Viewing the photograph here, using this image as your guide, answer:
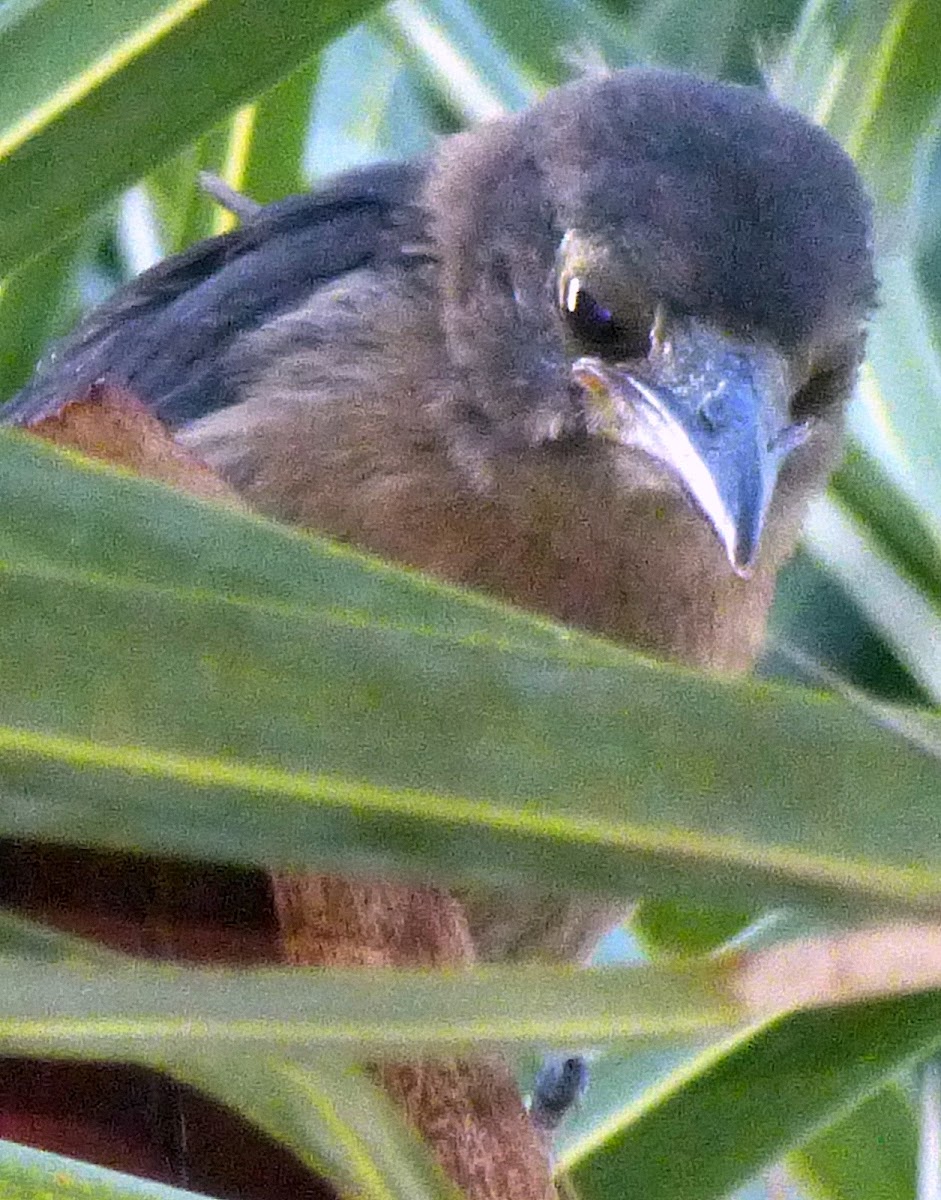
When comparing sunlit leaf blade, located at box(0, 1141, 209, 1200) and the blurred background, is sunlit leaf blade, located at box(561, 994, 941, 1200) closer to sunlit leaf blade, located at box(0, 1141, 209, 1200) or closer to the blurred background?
the blurred background

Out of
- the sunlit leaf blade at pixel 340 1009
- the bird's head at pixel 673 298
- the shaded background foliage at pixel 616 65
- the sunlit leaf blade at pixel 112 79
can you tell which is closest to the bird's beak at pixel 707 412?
the bird's head at pixel 673 298

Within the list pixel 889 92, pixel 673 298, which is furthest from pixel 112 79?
pixel 889 92

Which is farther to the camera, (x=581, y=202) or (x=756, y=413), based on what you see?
(x=581, y=202)

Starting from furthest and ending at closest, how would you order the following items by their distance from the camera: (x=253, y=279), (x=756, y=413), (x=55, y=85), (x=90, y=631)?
(x=253, y=279) → (x=756, y=413) → (x=55, y=85) → (x=90, y=631)

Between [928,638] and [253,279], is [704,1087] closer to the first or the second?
[928,638]

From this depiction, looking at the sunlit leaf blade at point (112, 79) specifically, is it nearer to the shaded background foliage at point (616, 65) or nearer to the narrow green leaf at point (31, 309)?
the shaded background foliage at point (616, 65)

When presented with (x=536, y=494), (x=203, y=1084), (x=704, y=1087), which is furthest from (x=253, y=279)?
(x=203, y=1084)
